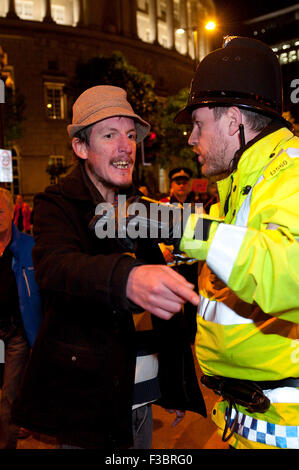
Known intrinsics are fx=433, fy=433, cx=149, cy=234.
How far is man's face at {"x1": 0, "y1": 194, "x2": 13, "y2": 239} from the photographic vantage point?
13.3ft

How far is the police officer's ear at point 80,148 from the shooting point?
258 cm

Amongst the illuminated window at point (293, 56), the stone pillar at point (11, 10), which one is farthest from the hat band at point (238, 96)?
the illuminated window at point (293, 56)

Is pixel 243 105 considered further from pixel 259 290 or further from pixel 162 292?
pixel 162 292

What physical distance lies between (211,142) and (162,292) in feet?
3.67

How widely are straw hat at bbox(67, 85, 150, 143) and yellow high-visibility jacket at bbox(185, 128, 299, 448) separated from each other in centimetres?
73

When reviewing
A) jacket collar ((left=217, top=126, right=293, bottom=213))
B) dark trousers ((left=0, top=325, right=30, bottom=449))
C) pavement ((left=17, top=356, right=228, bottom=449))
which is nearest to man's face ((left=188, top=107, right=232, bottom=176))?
jacket collar ((left=217, top=126, right=293, bottom=213))

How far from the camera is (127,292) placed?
1.62 metres

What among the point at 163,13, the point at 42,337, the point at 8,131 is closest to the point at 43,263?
the point at 42,337

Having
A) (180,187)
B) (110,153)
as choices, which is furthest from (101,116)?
(180,187)

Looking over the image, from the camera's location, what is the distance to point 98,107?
2.43 metres

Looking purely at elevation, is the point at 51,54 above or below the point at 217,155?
above

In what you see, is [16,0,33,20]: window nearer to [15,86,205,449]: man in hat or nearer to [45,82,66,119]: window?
[45,82,66,119]: window

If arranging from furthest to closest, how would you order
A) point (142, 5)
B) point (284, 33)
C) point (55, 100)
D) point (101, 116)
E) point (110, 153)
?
point (284, 33) < point (142, 5) < point (55, 100) < point (110, 153) < point (101, 116)
